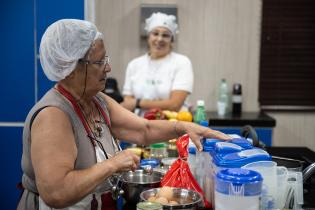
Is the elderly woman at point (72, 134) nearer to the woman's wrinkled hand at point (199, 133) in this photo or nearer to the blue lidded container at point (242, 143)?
the woman's wrinkled hand at point (199, 133)

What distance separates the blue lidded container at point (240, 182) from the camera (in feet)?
4.69

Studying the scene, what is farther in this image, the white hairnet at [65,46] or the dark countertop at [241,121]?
the dark countertop at [241,121]

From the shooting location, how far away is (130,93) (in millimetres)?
4012

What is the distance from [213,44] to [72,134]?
3.27 meters

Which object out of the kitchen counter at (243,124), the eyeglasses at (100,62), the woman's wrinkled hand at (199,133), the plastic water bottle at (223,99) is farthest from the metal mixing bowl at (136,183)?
the plastic water bottle at (223,99)

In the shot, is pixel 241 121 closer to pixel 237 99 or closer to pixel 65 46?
pixel 237 99

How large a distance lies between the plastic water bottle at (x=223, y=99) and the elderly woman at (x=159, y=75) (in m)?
0.90

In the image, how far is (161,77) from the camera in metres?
3.89

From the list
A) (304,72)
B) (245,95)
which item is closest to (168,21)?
(245,95)

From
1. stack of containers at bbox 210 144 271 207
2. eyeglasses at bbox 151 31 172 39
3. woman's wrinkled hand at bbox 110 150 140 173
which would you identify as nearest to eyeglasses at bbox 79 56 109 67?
woman's wrinkled hand at bbox 110 150 140 173

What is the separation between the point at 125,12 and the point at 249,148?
329 cm

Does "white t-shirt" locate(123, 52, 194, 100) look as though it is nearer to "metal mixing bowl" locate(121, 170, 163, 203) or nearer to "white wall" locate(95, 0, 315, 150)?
"white wall" locate(95, 0, 315, 150)

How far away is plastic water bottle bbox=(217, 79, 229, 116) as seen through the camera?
185 inches

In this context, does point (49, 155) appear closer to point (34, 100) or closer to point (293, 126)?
point (34, 100)
